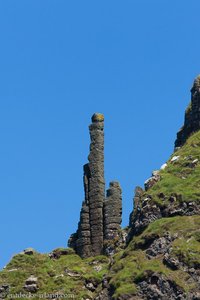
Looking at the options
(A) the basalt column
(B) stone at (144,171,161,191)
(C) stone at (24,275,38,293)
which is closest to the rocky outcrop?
(B) stone at (144,171,161,191)

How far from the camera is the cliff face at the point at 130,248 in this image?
112 meters

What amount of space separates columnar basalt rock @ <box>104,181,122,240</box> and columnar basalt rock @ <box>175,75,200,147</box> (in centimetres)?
1472

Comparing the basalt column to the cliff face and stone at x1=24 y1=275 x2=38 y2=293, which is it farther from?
stone at x1=24 y1=275 x2=38 y2=293

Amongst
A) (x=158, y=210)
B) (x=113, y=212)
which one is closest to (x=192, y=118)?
(x=113, y=212)

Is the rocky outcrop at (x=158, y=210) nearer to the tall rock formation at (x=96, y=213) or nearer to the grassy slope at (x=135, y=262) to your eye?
the grassy slope at (x=135, y=262)

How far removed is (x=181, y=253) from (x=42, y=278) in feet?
50.9

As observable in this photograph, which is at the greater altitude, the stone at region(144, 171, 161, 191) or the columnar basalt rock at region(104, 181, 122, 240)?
the stone at region(144, 171, 161, 191)

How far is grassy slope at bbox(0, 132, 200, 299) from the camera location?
11262 cm

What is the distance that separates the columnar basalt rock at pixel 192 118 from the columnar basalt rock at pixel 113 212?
14721 mm

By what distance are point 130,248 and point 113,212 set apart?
10863 millimetres

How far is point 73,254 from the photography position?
428 feet

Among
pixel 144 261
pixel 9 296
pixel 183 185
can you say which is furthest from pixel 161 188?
pixel 9 296

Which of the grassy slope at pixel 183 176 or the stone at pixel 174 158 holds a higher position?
the stone at pixel 174 158

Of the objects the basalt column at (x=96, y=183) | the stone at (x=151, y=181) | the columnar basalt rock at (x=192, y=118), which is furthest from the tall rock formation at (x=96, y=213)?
the columnar basalt rock at (x=192, y=118)
